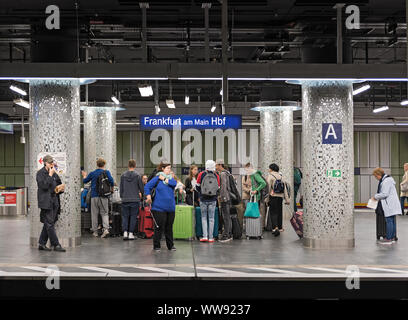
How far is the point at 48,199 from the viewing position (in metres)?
9.52

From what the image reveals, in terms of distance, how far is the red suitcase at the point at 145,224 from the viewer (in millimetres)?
11841

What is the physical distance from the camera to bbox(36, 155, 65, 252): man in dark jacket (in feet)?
31.1

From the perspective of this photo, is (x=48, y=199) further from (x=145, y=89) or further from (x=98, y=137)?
(x=98, y=137)

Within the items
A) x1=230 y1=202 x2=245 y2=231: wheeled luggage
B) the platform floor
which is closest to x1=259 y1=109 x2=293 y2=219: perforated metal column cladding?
x1=230 y1=202 x2=245 y2=231: wheeled luggage

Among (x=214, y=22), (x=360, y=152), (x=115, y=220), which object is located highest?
(x=214, y=22)

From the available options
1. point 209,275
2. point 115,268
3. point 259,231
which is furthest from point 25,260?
point 259,231

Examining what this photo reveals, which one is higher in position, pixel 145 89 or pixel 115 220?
pixel 145 89

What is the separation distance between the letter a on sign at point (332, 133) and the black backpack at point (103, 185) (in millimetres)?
4387

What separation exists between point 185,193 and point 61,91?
3.65 metres

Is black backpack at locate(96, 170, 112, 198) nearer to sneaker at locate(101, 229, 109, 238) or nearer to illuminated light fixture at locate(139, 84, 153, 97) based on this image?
sneaker at locate(101, 229, 109, 238)

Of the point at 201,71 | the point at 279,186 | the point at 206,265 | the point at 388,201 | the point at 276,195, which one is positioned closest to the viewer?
the point at 206,265

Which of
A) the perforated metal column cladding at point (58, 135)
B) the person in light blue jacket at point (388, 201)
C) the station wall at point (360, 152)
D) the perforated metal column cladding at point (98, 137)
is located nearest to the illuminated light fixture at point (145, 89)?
the perforated metal column cladding at point (98, 137)

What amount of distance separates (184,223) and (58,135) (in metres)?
3.05

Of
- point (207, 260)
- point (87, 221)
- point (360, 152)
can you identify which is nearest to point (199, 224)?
point (87, 221)
